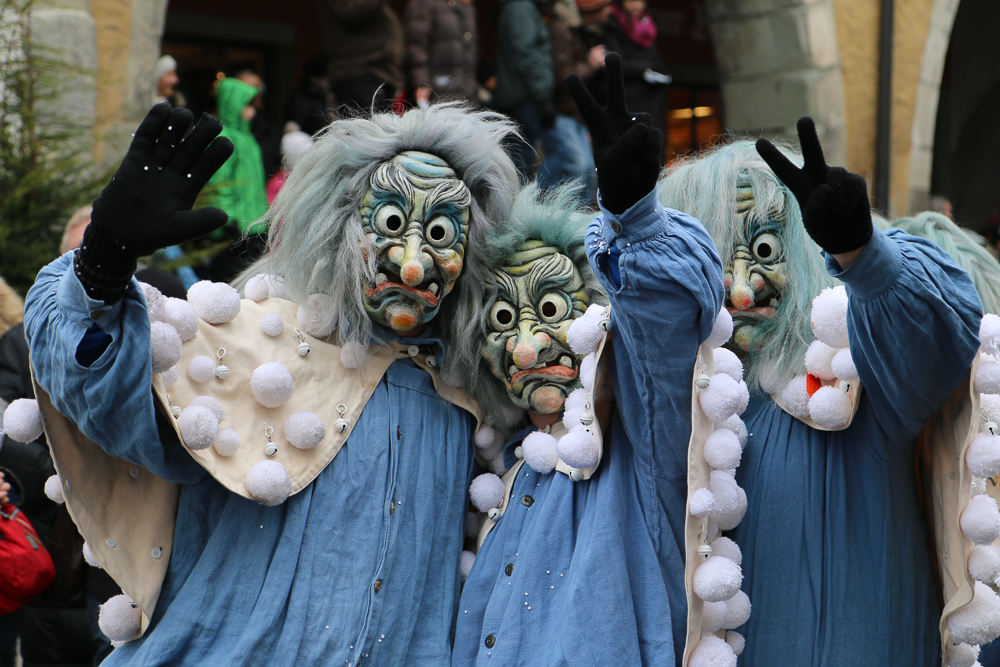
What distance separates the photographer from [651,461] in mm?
1868

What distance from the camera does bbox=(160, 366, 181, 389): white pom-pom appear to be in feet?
6.59

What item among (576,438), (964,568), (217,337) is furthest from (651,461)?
(217,337)

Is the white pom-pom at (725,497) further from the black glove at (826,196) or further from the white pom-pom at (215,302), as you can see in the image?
the white pom-pom at (215,302)

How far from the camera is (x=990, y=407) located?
71.4 inches

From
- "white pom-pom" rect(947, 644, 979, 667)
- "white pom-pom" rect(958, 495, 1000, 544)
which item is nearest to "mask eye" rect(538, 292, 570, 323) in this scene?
"white pom-pom" rect(958, 495, 1000, 544)

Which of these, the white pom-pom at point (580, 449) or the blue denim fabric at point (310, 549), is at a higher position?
the white pom-pom at point (580, 449)

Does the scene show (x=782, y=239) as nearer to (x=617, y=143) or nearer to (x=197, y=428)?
(x=617, y=143)

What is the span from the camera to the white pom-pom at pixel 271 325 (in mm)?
2211

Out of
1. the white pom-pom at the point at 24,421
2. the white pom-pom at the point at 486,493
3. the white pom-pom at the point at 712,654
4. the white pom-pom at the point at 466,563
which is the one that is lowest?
the white pom-pom at the point at 466,563

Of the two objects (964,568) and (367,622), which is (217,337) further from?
(964,568)

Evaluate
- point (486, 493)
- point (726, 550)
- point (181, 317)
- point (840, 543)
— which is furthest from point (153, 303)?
point (840, 543)

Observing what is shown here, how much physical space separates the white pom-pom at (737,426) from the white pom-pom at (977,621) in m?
0.48

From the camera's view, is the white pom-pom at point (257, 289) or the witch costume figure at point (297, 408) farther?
the white pom-pom at point (257, 289)

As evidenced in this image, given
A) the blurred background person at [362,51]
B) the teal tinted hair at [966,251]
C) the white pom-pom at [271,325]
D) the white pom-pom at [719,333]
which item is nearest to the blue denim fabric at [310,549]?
the white pom-pom at [271,325]
